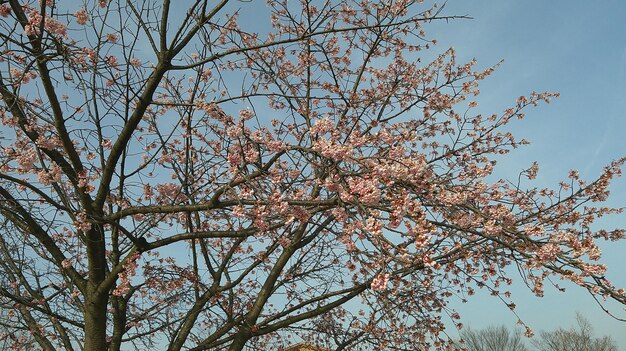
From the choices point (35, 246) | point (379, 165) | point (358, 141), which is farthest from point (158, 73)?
point (35, 246)

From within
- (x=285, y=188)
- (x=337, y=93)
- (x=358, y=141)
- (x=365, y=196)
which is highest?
(x=337, y=93)

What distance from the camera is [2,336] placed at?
6270mm

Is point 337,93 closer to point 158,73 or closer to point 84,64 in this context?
point 158,73

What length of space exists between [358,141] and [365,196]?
0.68 metres

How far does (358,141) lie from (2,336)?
5233mm

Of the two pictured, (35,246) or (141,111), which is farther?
(35,246)

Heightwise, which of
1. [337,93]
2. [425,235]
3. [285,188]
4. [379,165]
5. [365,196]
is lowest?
[425,235]

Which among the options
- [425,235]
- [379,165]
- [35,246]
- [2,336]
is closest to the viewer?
[425,235]

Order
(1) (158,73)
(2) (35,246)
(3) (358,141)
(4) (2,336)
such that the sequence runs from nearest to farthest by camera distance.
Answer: (3) (358,141)
(1) (158,73)
(2) (35,246)
(4) (2,336)

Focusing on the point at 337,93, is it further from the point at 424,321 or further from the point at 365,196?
the point at 365,196

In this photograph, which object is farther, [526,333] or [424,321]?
[424,321]

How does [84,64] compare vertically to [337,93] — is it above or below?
below

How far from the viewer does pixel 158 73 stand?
4.25m

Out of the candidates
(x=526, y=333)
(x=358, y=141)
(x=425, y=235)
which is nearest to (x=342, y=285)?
(x=526, y=333)
